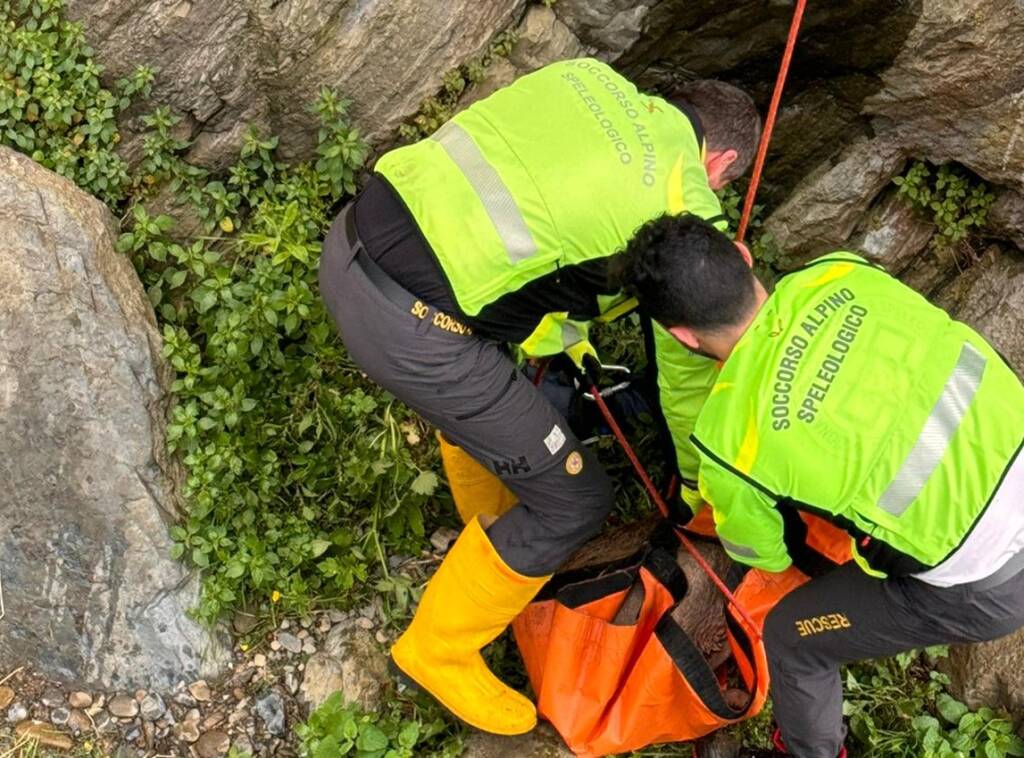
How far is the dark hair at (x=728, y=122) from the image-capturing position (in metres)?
2.92

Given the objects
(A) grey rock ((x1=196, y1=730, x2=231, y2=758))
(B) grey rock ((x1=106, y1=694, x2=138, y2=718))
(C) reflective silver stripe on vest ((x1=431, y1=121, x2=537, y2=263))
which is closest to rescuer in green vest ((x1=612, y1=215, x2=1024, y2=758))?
(C) reflective silver stripe on vest ((x1=431, y1=121, x2=537, y2=263))

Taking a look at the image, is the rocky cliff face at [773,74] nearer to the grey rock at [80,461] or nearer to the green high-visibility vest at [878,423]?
the grey rock at [80,461]

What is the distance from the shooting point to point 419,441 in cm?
386

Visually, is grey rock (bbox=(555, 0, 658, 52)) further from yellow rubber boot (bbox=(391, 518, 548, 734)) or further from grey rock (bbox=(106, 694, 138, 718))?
grey rock (bbox=(106, 694, 138, 718))

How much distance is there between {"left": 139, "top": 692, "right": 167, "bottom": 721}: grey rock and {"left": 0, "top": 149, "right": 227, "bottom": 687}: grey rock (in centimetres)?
6

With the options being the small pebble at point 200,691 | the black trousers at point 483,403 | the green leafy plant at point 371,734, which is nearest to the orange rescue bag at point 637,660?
the black trousers at point 483,403

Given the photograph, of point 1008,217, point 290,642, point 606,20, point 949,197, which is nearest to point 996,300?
point 1008,217

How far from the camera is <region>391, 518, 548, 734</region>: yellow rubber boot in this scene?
3.21 meters

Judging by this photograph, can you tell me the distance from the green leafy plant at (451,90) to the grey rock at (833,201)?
1369 mm

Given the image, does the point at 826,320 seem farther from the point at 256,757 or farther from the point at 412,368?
the point at 256,757

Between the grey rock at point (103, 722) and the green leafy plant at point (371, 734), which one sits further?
the grey rock at point (103, 722)

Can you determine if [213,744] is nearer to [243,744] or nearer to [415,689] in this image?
[243,744]

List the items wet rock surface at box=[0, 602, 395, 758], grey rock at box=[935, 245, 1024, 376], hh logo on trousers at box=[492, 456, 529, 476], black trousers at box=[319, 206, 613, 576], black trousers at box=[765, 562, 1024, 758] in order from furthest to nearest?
1. grey rock at box=[935, 245, 1024, 376]
2. wet rock surface at box=[0, 602, 395, 758]
3. hh logo on trousers at box=[492, 456, 529, 476]
4. black trousers at box=[319, 206, 613, 576]
5. black trousers at box=[765, 562, 1024, 758]

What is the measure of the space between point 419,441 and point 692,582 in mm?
1210
